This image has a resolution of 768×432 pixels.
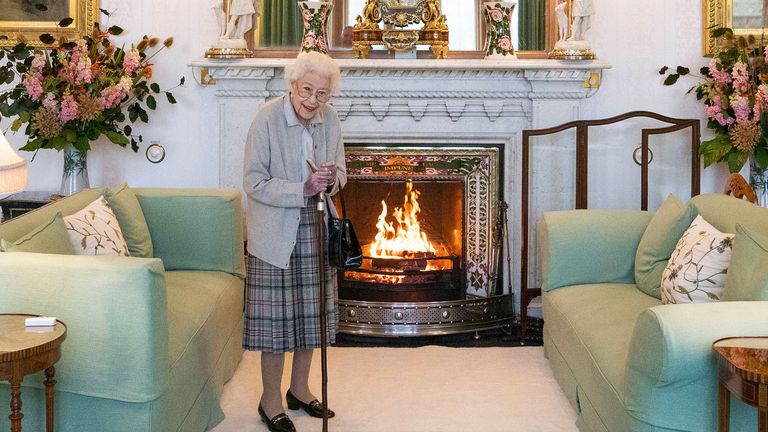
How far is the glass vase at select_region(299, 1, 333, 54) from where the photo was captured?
17.6 feet

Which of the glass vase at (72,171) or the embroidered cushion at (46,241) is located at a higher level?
the glass vase at (72,171)

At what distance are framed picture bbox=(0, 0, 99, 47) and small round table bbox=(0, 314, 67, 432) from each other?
9.95 ft

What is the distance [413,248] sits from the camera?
5746mm

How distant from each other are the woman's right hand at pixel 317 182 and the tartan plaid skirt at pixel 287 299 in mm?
150

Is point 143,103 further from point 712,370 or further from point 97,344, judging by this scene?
point 712,370

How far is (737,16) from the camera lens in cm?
544

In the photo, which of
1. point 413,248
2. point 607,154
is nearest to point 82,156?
point 413,248

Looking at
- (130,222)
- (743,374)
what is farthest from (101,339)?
(743,374)

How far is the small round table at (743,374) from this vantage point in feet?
7.72

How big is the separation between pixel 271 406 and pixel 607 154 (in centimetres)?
266

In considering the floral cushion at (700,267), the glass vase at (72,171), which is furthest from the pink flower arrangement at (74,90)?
the floral cushion at (700,267)

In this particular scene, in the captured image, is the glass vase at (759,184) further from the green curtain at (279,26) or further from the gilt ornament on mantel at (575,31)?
the green curtain at (279,26)

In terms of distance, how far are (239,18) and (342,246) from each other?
7.27ft

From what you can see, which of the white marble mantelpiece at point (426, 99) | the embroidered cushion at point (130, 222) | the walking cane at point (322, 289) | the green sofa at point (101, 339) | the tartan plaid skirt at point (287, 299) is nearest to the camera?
the green sofa at point (101, 339)
